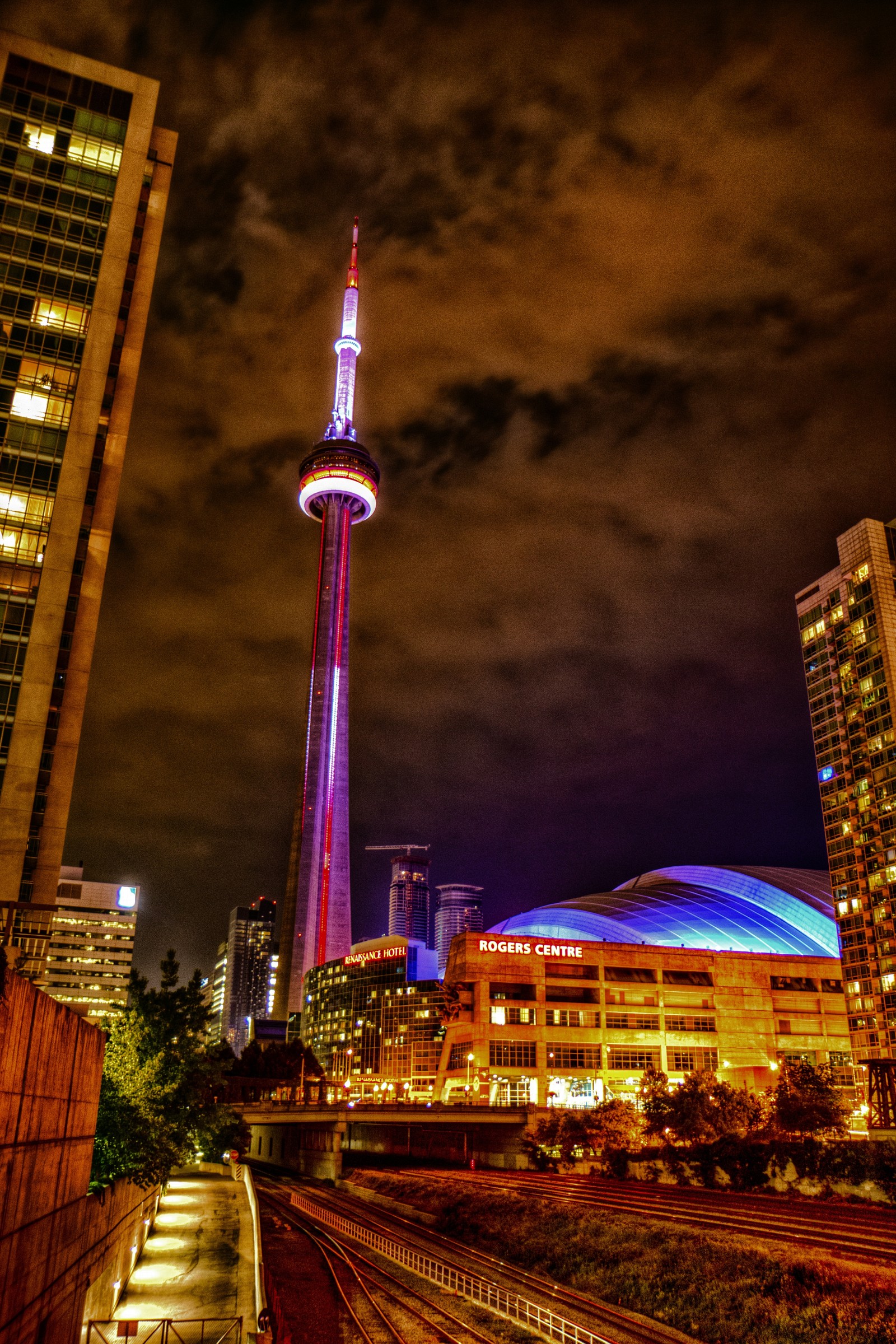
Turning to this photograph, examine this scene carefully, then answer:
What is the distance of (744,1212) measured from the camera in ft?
188

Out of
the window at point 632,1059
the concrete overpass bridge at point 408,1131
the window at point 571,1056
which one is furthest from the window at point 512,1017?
the concrete overpass bridge at point 408,1131

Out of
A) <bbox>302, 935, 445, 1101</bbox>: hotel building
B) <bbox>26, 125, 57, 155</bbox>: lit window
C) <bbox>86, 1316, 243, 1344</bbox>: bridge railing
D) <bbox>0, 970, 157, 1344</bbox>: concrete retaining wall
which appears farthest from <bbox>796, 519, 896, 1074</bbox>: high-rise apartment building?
<bbox>0, 970, 157, 1344</bbox>: concrete retaining wall

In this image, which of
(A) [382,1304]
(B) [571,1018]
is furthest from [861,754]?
(A) [382,1304]

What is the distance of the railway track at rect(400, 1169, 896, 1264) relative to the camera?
4600 centimetres

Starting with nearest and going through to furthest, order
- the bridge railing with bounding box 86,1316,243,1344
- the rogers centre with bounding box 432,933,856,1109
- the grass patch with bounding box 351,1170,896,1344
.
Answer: the bridge railing with bounding box 86,1316,243,1344 → the grass patch with bounding box 351,1170,896,1344 → the rogers centre with bounding box 432,933,856,1109

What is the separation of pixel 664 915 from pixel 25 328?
132 meters

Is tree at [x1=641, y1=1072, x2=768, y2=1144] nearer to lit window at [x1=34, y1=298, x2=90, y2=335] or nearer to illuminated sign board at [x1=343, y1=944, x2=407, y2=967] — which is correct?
lit window at [x1=34, y1=298, x2=90, y2=335]

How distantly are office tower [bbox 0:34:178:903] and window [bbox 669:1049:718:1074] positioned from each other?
10163cm

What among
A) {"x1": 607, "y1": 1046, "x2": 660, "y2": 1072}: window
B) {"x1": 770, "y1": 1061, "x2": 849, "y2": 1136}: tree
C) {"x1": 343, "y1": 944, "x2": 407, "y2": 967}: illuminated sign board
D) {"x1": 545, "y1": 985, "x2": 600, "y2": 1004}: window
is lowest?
{"x1": 770, "y1": 1061, "x2": 849, "y2": 1136}: tree

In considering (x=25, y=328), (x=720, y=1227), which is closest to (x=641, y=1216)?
(x=720, y=1227)

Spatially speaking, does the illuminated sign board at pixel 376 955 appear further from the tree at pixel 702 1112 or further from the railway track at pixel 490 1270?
the tree at pixel 702 1112

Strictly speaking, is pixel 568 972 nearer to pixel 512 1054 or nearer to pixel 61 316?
pixel 512 1054

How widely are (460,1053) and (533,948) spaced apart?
59.4 feet

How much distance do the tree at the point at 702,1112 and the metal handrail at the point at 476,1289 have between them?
31499 mm
